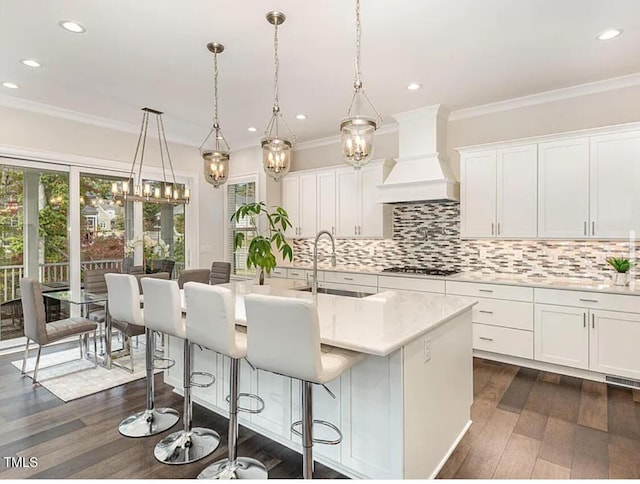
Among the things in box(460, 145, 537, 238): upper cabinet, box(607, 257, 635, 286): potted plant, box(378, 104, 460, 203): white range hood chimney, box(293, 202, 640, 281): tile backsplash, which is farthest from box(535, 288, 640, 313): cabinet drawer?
box(378, 104, 460, 203): white range hood chimney

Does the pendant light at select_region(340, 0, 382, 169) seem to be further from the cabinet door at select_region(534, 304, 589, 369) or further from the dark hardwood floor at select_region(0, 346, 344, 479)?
the cabinet door at select_region(534, 304, 589, 369)

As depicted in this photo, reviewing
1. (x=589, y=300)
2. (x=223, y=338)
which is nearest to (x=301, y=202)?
(x=589, y=300)

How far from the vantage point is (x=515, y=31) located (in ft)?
9.20

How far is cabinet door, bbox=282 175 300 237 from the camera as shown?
605 cm

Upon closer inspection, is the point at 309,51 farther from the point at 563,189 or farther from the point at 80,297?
the point at 80,297

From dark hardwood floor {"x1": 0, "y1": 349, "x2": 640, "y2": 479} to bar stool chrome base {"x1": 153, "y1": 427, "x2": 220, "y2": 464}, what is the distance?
0.16 ft

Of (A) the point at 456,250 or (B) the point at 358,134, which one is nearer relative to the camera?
(B) the point at 358,134

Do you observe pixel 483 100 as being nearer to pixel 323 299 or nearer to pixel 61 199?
pixel 323 299

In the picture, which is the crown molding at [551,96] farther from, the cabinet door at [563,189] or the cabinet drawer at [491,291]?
the cabinet drawer at [491,291]

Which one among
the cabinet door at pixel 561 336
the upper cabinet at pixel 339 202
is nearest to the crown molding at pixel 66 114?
the upper cabinet at pixel 339 202

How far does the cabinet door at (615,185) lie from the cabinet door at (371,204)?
94.4 inches

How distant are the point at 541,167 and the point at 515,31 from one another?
162 cm

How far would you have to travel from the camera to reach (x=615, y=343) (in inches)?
132

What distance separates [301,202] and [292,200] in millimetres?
207
